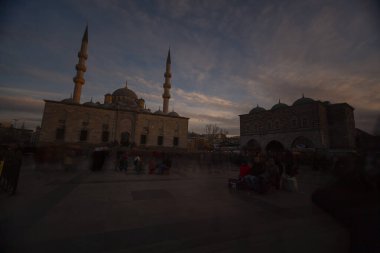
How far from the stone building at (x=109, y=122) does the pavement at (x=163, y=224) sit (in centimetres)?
3305

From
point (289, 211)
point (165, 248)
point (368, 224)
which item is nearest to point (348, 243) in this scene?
point (368, 224)

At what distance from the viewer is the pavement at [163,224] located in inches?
110

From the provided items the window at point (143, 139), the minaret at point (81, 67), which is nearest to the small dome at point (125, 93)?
the window at point (143, 139)

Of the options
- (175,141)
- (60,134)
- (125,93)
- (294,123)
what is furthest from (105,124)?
(294,123)

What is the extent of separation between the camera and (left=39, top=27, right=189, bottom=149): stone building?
3312 cm

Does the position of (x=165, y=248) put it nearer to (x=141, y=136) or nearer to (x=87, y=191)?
(x=87, y=191)

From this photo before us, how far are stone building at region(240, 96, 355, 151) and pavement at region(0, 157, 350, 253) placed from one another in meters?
34.1

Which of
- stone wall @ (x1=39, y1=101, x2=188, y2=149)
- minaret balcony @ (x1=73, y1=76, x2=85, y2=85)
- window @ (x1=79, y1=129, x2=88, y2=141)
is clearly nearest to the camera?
minaret balcony @ (x1=73, y1=76, x2=85, y2=85)

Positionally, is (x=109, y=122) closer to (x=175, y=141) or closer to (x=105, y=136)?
(x=105, y=136)

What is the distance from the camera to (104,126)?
37000 millimetres

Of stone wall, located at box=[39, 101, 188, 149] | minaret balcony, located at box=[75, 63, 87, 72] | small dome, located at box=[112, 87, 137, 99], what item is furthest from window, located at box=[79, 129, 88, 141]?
small dome, located at box=[112, 87, 137, 99]

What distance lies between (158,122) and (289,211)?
38.8 metres

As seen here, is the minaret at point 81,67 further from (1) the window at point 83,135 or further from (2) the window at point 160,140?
(2) the window at point 160,140

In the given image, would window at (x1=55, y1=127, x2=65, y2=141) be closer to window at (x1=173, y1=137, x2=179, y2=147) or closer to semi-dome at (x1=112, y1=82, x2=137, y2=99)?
semi-dome at (x1=112, y1=82, x2=137, y2=99)
